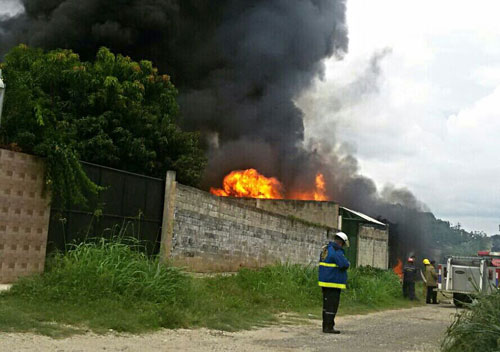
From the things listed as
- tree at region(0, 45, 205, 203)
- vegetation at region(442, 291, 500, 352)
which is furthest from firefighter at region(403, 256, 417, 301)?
vegetation at region(442, 291, 500, 352)

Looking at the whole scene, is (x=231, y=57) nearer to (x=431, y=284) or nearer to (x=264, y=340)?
(x=431, y=284)

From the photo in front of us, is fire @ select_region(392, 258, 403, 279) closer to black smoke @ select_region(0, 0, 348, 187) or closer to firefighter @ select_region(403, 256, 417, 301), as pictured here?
black smoke @ select_region(0, 0, 348, 187)

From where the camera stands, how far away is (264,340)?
8141 millimetres

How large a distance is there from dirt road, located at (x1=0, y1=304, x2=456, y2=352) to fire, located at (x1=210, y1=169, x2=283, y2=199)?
22640mm

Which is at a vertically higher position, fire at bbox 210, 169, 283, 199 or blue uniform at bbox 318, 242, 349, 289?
fire at bbox 210, 169, 283, 199

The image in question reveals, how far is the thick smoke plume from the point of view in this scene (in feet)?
113

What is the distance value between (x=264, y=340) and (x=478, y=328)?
300 centimetres

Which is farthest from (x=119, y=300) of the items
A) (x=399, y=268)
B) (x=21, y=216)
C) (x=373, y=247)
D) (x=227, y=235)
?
(x=399, y=268)

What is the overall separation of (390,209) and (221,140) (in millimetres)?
12779

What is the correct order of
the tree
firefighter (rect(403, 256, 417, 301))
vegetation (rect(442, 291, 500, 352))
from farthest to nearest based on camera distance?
the tree < firefighter (rect(403, 256, 417, 301)) < vegetation (rect(442, 291, 500, 352))

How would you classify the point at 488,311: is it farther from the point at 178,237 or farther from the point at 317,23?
the point at 317,23

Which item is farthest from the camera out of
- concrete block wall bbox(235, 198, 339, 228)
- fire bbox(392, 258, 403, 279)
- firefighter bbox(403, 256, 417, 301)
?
fire bbox(392, 258, 403, 279)

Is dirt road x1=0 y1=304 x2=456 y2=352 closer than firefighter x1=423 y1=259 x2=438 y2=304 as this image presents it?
Yes

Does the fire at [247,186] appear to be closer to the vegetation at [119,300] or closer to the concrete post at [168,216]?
the concrete post at [168,216]
